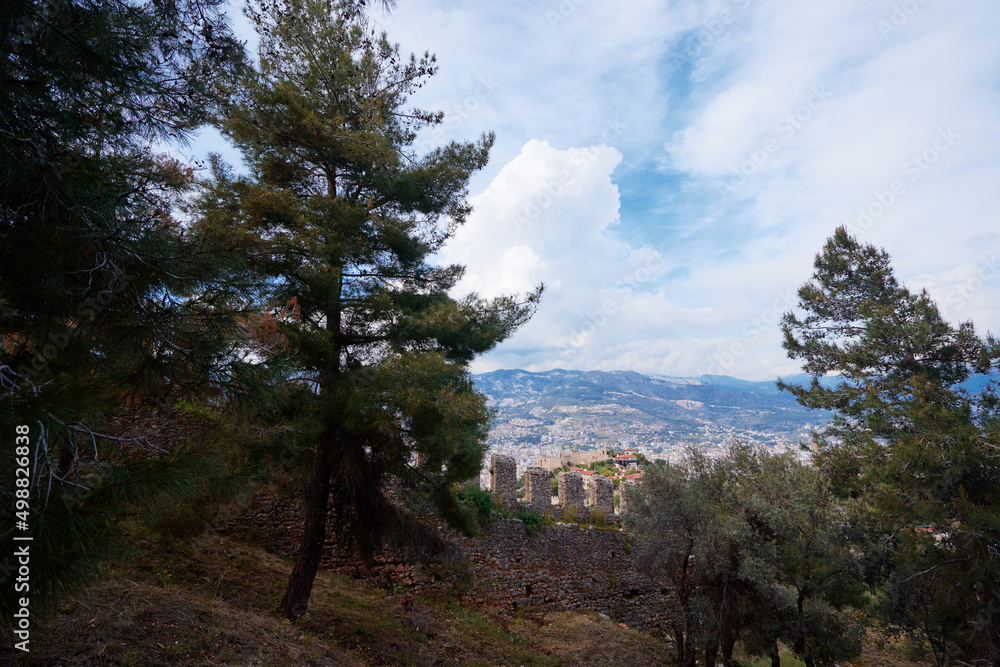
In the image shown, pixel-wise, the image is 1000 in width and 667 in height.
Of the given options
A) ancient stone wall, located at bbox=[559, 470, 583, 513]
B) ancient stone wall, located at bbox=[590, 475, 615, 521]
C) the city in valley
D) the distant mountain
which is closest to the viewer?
ancient stone wall, located at bbox=[559, 470, 583, 513]

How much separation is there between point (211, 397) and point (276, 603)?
4.78m

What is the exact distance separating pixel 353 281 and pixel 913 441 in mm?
9242

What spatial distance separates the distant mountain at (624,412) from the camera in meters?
102

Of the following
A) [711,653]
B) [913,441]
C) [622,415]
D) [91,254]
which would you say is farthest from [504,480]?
[622,415]

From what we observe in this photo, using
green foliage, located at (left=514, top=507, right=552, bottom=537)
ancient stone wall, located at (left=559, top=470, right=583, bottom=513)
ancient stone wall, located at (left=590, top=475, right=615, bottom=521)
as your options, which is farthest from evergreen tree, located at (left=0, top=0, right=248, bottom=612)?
ancient stone wall, located at (left=590, top=475, right=615, bottom=521)

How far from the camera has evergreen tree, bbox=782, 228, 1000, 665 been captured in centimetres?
611

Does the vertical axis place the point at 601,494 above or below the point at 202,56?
below

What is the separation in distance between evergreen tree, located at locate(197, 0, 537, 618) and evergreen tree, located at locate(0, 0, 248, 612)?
2196 mm

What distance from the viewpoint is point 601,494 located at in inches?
547

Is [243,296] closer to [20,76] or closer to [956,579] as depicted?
[20,76]

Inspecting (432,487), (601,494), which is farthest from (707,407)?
(432,487)

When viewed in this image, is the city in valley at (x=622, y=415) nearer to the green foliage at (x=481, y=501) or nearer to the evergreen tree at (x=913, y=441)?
the green foliage at (x=481, y=501)
